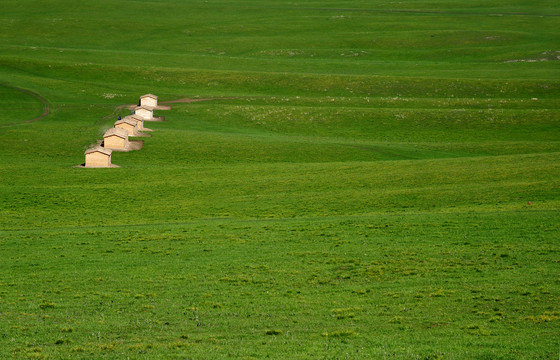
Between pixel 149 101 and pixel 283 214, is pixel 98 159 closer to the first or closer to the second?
pixel 283 214

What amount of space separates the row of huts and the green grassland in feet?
7.41

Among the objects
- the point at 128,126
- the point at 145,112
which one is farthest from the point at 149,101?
the point at 128,126

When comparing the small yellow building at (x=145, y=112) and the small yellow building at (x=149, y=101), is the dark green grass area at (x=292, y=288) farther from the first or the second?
the small yellow building at (x=149, y=101)

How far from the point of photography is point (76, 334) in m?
22.8

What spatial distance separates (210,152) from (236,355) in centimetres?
5434

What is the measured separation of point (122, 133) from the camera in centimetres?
7531

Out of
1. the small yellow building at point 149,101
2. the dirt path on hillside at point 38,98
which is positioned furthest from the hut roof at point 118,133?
the small yellow building at point 149,101

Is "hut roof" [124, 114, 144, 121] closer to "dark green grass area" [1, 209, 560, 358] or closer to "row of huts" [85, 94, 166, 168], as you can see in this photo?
"row of huts" [85, 94, 166, 168]

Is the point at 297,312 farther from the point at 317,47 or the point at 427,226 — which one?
the point at 317,47

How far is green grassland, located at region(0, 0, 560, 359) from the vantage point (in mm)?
22859

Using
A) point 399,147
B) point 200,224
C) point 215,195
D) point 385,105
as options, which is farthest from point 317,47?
point 200,224

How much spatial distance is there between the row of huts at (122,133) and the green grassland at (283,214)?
2.26 metres

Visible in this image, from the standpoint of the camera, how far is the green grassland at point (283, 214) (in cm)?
2286

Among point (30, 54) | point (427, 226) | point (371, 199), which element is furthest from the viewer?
point (30, 54)
